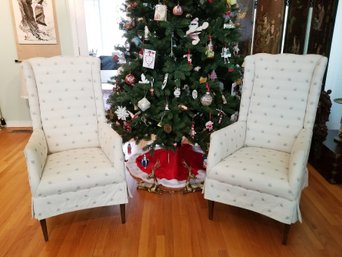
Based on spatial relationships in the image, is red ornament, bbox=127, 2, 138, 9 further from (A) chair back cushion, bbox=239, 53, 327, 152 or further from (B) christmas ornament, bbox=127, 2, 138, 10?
(A) chair back cushion, bbox=239, 53, 327, 152

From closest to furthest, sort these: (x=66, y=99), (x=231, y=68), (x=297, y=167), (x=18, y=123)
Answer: (x=297, y=167) → (x=66, y=99) → (x=231, y=68) → (x=18, y=123)

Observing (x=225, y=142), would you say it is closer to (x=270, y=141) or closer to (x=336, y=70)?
(x=270, y=141)

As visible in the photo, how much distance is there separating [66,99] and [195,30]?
110cm

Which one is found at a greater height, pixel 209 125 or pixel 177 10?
pixel 177 10

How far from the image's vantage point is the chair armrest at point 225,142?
75.9 inches

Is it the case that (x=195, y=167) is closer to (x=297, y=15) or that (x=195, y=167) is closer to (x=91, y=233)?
(x=91, y=233)

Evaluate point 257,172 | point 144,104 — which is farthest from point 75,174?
point 257,172

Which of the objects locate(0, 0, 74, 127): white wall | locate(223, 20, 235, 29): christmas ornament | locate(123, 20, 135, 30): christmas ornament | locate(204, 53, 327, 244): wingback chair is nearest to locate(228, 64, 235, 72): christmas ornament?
locate(204, 53, 327, 244): wingback chair

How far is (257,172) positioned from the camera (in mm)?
1811

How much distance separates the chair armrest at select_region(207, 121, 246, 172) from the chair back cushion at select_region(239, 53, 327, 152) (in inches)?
3.5

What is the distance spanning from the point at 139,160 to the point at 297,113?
60.2 inches

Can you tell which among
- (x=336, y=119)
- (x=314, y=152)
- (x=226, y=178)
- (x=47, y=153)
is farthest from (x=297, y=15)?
(x=47, y=153)

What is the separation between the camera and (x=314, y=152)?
286 centimetres

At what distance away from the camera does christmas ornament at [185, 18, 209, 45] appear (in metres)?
2.21
